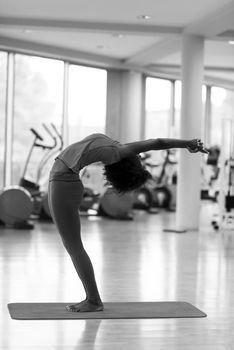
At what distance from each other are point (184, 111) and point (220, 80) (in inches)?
222

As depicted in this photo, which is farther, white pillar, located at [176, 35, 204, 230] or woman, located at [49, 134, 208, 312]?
white pillar, located at [176, 35, 204, 230]

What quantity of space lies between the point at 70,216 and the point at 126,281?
5.01 ft

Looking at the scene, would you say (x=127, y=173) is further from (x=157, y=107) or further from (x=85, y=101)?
(x=157, y=107)

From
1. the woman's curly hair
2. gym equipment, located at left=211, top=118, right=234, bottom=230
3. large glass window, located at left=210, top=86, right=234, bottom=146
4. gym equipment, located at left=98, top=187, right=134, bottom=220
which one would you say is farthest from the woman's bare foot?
large glass window, located at left=210, top=86, right=234, bottom=146

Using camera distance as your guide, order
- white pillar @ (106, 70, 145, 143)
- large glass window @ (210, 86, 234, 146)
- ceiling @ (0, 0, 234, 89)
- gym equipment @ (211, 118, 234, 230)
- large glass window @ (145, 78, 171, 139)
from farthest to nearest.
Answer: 1. large glass window @ (210, 86, 234, 146)
2. large glass window @ (145, 78, 171, 139)
3. white pillar @ (106, 70, 145, 143)
4. gym equipment @ (211, 118, 234, 230)
5. ceiling @ (0, 0, 234, 89)

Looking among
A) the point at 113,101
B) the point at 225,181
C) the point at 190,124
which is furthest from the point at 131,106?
the point at 225,181

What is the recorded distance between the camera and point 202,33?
365 inches

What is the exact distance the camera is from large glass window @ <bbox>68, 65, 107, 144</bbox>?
12594 mm

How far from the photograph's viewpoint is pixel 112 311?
4.30m

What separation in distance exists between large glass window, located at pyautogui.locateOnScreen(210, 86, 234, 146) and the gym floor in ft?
20.7

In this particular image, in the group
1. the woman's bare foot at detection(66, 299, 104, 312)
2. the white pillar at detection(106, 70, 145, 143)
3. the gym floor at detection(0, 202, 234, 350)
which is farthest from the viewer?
the white pillar at detection(106, 70, 145, 143)

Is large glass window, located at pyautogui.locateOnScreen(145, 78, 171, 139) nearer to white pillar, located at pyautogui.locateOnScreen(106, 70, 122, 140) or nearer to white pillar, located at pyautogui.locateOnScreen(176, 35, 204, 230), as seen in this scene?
white pillar, located at pyautogui.locateOnScreen(106, 70, 122, 140)

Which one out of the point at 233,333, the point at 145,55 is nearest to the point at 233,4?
the point at 145,55

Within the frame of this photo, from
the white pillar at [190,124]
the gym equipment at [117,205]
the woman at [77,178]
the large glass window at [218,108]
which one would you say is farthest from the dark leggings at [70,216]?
the large glass window at [218,108]
